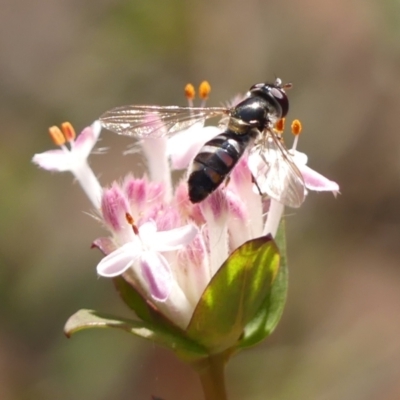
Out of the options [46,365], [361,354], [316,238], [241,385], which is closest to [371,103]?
[316,238]

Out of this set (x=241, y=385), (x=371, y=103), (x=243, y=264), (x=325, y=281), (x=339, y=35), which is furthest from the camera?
(x=339, y=35)

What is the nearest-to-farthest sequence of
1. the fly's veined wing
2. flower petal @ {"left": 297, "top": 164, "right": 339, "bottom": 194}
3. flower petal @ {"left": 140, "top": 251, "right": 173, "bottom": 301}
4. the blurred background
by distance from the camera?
1. flower petal @ {"left": 140, "top": 251, "right": 173, "bottom": 301}
2. flower petal @ {"left": 297, "top": 164, "right": 339, "bottom": 194}
3. the fly's veined wing
4. the blurred background

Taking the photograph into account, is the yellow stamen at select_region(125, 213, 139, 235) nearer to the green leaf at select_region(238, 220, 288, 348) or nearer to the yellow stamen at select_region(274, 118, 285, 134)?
the green leaf at select_region(238, 220, 288, 348)

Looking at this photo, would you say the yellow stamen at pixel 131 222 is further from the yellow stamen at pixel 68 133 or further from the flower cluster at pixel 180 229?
the yellow stamen at pixel 68 133

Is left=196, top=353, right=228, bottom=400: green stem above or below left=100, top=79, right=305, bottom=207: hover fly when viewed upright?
below

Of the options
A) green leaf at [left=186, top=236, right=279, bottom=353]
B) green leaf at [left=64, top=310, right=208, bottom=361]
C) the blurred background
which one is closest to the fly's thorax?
green leaf at [left=186, top=236, right=279, bottom=353]

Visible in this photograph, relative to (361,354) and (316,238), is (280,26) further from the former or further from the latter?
(361,354)

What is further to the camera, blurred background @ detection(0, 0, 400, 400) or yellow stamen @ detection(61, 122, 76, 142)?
blurred background @ detection(0, 0, 400, 400)
